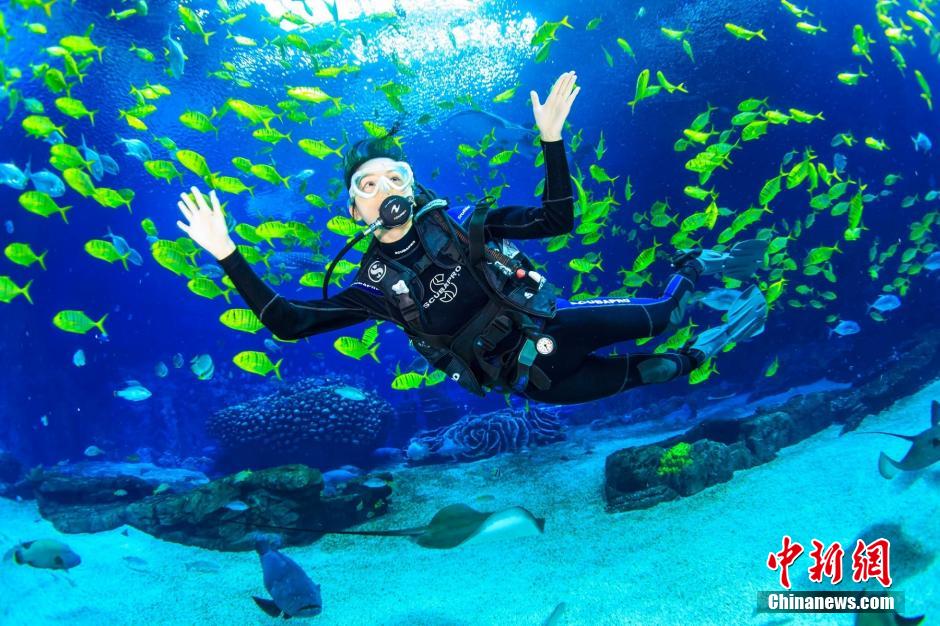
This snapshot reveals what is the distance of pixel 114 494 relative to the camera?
868cm

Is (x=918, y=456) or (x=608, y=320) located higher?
(x=608, y=320)

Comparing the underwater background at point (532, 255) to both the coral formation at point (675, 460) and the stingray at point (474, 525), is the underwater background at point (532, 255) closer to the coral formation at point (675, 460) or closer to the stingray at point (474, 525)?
the coral formation at point (675, 460)

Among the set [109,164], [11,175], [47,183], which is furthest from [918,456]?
[47,183]

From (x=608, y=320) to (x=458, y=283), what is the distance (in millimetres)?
1270

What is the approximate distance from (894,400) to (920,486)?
411 cm

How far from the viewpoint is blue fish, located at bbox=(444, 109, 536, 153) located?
38.8ft

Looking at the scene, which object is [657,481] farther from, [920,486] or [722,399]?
[722,399]

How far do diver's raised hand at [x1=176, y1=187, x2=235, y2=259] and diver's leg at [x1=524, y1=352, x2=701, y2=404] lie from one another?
226 cm

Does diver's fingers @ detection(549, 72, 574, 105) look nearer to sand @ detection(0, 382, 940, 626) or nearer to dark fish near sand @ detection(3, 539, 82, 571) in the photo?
sand @ detection(0, 382, 940, 626)

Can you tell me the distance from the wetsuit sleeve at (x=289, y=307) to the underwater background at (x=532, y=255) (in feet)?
10.5

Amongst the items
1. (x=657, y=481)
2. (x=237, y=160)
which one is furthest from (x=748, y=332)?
Result: (x=237, y=160)

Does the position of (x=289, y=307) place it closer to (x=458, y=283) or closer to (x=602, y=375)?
(x=458, y=283)

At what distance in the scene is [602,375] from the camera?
11.9 feet

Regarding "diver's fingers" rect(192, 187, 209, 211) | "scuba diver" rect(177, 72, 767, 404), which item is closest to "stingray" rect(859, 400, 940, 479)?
"scuba diver" rect(177, 72, 767, 404)
